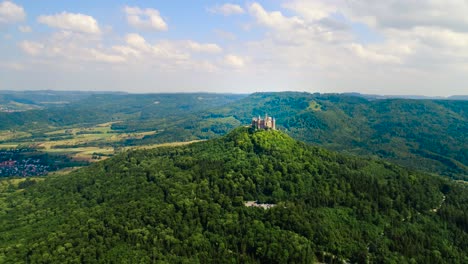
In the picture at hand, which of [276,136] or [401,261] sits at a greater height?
[276,136]

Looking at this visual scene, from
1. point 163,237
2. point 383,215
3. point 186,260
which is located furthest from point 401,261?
point 163,237

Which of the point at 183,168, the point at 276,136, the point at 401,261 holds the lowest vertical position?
the point at 401,261

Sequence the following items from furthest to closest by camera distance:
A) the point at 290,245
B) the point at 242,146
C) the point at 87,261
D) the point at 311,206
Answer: the point at 242,146
the point at 311,206
the point at 290,245
the point at 87,261

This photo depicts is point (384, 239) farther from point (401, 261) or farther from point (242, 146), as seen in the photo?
point (242, 146)

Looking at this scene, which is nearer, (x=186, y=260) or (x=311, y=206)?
(x=186, y=260)

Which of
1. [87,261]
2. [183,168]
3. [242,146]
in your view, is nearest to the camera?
[87,261]

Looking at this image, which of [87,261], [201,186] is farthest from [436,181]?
[87,261]
